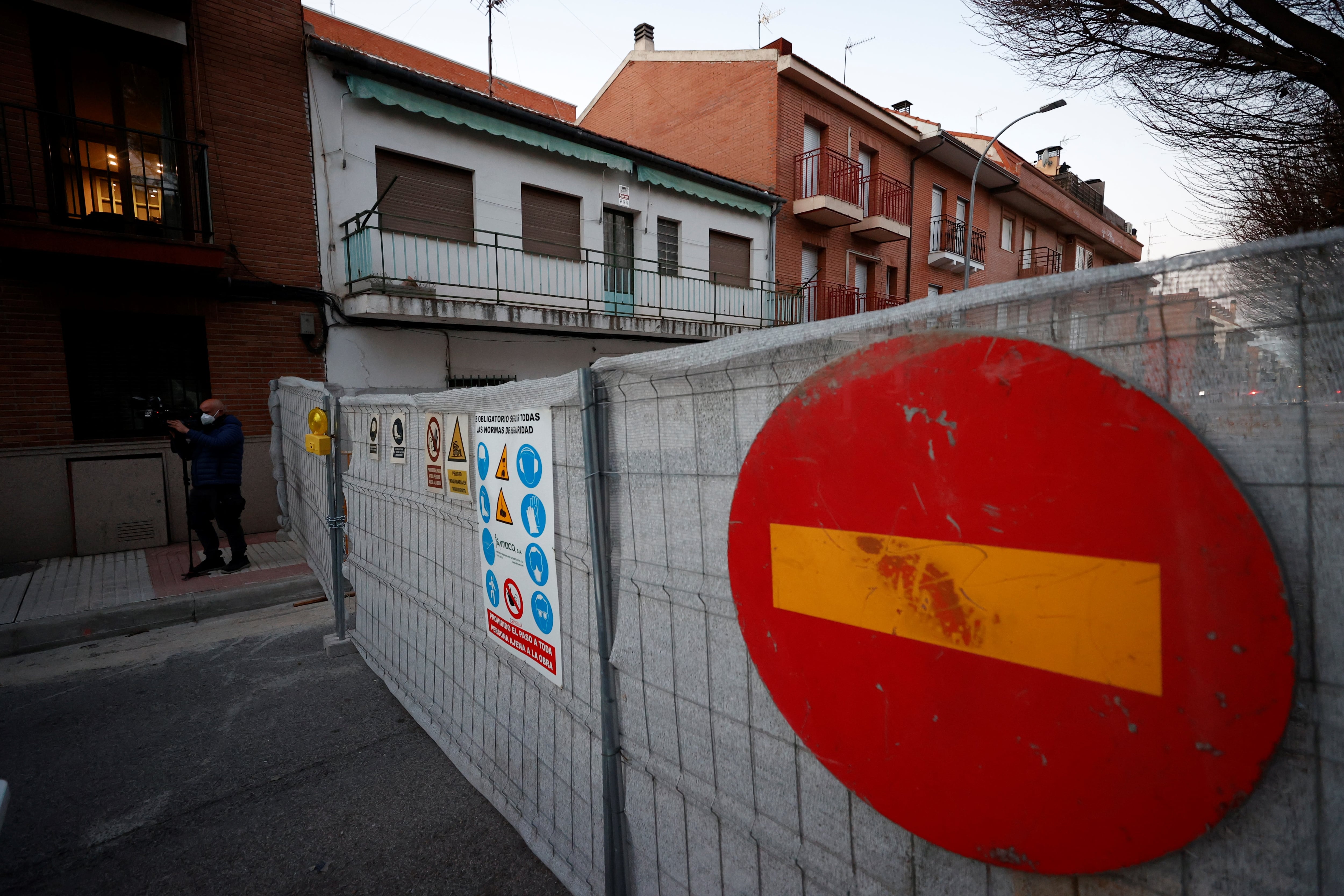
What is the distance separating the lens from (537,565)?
7.27 feet

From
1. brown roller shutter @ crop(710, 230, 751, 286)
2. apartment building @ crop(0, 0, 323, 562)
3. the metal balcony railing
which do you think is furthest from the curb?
the metal balcony railing

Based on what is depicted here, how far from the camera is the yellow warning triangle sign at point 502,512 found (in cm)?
235

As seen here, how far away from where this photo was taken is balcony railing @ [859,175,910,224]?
17688 mm

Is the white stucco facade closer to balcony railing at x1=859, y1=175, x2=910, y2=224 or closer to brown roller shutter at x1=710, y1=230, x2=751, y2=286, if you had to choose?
brown roller shutter at x1=710, y1=230, x2=751, y2=286

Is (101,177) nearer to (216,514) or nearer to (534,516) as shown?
(216,514)

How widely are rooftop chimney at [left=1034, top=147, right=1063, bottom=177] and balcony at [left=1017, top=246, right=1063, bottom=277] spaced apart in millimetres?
6447

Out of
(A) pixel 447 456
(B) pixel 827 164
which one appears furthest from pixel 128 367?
A: (B) pixel 827 164

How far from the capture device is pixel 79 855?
2.51m

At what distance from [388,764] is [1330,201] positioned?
9.17 metres

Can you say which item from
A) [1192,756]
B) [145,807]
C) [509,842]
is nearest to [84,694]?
[145,807]

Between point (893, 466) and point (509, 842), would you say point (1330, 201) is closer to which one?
point (893, 466)

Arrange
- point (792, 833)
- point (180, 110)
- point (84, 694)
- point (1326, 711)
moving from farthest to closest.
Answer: point (180, 110)
point (84, 694)
point (792, 833)
point (1326, 711)

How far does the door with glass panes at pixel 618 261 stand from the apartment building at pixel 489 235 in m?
0.04

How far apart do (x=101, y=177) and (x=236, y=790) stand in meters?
8.74
